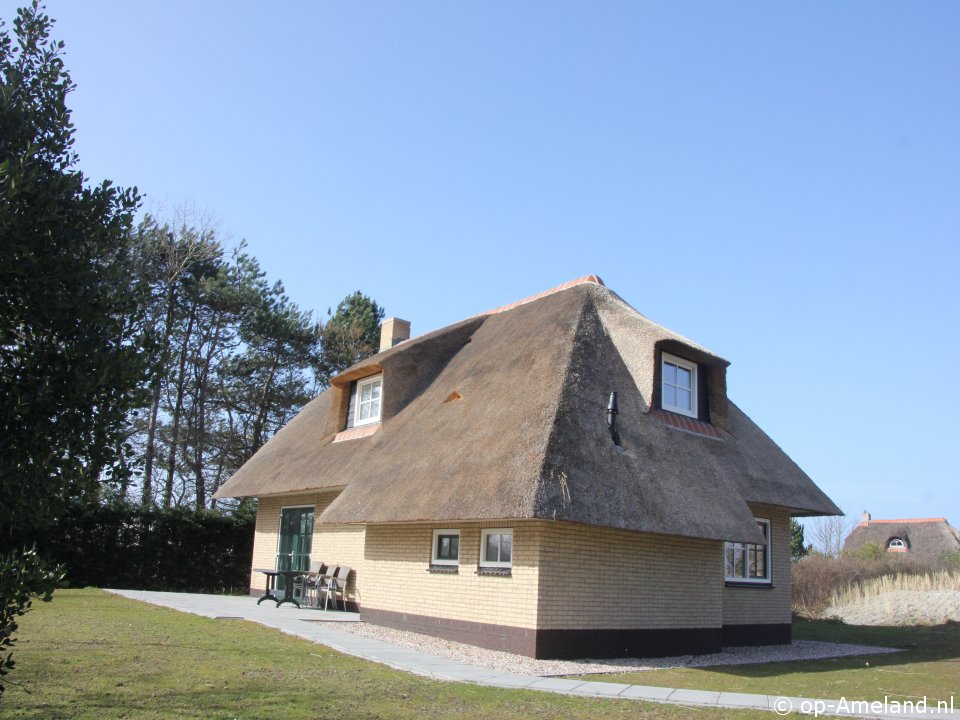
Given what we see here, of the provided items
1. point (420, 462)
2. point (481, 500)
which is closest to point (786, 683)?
point (481, 500)

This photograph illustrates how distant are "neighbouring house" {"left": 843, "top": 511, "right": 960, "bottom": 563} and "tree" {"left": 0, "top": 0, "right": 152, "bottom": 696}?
1925 inches

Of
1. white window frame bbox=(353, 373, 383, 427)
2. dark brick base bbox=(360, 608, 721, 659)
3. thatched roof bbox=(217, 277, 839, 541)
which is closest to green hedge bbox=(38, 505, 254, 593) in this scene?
thatched roof bbox=(217, 277, 839, 541)

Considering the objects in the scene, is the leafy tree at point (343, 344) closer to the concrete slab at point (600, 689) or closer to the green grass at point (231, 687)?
the green grass at point (231, 687)

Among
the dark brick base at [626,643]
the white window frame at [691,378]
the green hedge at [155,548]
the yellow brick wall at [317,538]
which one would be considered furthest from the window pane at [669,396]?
the green hedge at [155,548]

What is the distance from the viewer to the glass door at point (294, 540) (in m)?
19.6

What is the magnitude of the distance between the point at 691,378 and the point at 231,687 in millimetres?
10710

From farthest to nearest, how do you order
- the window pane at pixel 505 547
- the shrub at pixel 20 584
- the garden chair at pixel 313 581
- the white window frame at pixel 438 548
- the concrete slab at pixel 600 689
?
the garden chair at pixel 313 581
the white window frame at pixel 438 548
the window pane at pixel 505 547
the concrete slab at pixel 600 689
the shrub at pixel 20 584

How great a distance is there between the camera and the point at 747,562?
640 inches

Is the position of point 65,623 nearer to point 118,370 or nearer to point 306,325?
point 118,370

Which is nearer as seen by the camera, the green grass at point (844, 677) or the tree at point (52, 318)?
the tree at point (52, 318)

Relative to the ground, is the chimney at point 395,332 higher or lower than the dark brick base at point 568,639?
higher

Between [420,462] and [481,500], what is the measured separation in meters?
2.71

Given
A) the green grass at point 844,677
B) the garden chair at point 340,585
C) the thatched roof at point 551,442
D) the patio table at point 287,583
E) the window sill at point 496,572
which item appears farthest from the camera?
the garden chair at point 340,585

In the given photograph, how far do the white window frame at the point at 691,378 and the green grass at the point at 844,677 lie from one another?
15.5 feet
